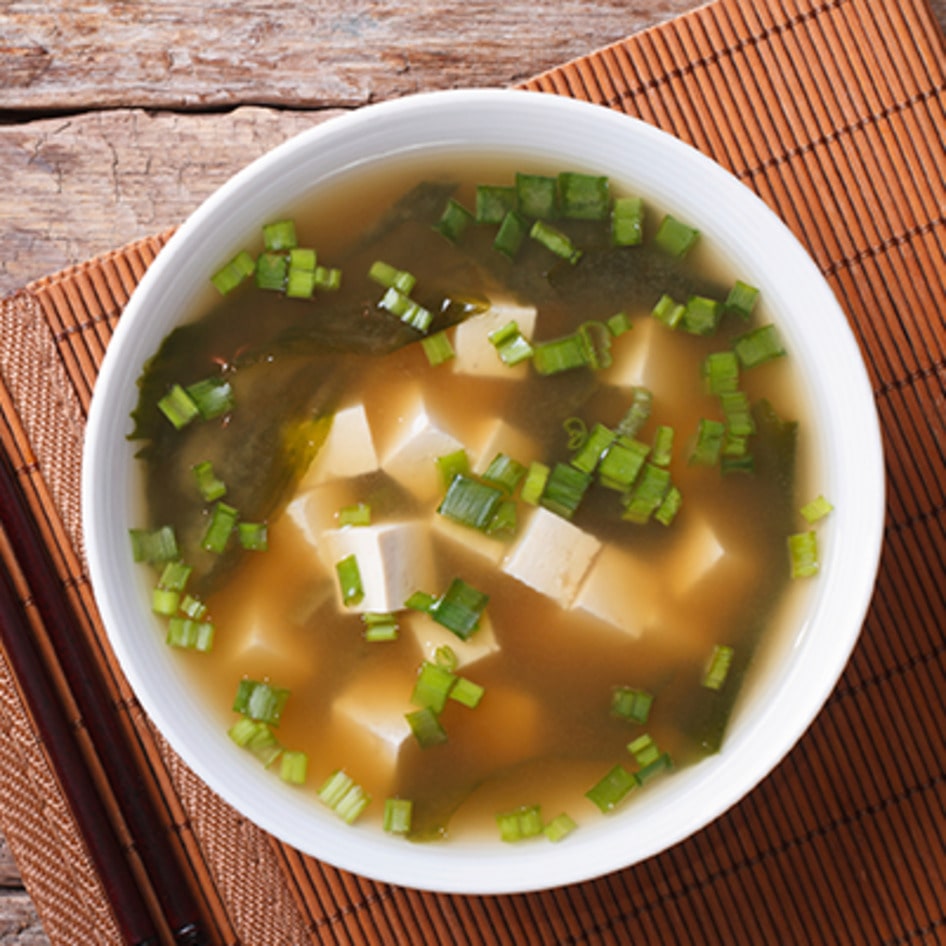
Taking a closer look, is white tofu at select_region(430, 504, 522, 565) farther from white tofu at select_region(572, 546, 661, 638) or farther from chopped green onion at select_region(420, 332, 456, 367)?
chopped green onion at select_region(420, 332, 456, 367)

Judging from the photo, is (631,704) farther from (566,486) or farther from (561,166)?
(561,166)

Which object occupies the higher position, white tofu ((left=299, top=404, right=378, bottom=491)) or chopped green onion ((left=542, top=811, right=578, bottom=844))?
white tofu ((left=299, top=404, right=378, bottom=491))

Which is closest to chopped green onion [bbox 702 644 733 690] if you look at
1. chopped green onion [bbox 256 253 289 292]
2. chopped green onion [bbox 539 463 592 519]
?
chopped green onion [bbox 539 463 592 519]

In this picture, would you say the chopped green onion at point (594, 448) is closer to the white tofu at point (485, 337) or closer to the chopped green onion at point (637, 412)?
the chopped green onion at point (637, 412)

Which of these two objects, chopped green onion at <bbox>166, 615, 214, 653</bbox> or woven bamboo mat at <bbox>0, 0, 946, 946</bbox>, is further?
woven bamboo mat at <bbox>0, 0, 946, 946</bbox>

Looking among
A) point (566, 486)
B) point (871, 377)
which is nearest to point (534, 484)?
point (566, 486)

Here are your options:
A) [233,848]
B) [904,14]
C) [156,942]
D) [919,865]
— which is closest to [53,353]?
[233,848]


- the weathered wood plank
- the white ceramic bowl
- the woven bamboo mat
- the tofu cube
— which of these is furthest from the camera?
the weathered wood plank

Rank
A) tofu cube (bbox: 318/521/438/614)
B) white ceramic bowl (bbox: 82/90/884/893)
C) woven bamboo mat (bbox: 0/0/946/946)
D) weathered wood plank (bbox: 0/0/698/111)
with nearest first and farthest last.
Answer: white ceramic bowl (bbox: 82/90/884/893) → tofu cube (bbox: 318/521/438/614) → woven bamboo mat (bbox: 0/0/946/946) → weathered wood plank (bbox: 0/0/698/111)
